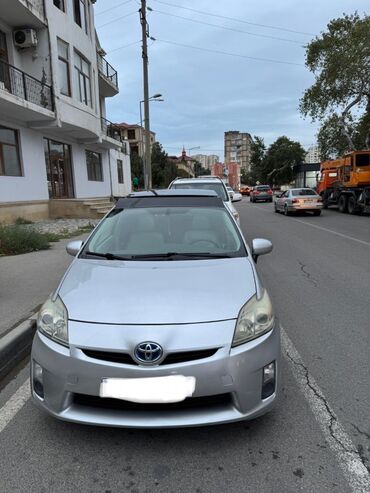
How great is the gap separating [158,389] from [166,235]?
194 centimetres

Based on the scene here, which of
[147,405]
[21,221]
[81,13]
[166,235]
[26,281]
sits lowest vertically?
[21,221]

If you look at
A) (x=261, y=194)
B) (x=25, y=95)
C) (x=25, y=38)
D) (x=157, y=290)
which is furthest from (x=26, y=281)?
(x=261, y=194)

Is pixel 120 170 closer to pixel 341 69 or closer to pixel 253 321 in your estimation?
pixel 341 69

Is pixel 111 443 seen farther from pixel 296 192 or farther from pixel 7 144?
pixel 296 192

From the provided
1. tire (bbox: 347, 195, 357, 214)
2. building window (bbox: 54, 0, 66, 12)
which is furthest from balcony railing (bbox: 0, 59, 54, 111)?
tire (bbox: 347, 195, 357, 214)

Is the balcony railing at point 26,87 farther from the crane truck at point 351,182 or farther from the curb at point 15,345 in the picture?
the crane truck at point 351,182

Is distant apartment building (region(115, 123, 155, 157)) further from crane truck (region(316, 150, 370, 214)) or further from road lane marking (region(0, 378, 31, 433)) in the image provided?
road lane marking (region(0, 378, 31, 433))

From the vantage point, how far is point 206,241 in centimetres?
395

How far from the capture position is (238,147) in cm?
15850

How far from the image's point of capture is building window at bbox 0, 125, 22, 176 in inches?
611

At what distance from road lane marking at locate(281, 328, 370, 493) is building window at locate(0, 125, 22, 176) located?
48.7 feet

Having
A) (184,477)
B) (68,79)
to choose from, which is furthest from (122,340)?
(68,79)

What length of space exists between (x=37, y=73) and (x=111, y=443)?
17797 millimetres

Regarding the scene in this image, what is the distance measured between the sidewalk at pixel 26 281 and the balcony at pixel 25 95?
7372mm
